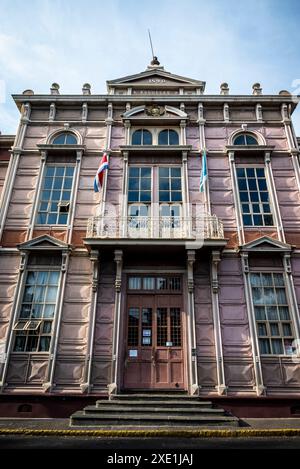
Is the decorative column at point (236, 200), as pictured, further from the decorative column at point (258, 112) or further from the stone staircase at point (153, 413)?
the stone staircase at point (153, 413)

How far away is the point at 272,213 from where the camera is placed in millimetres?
11336

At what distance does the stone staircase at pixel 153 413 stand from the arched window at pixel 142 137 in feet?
A: 30.6

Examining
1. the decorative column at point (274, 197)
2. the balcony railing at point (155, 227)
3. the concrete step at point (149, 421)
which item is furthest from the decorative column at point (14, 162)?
the decorative column at point (274, 197)

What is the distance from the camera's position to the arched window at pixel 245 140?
1280 centimetres

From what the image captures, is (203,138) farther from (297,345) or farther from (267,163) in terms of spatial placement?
(297,345)

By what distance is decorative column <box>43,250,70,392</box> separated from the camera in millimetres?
9039

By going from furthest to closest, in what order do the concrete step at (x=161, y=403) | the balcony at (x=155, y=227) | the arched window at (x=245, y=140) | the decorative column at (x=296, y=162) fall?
1. the arched window at (x=245, y=140)
2. the decorative column at (x=296, y=162)
3. the balcony at (x=155, y=227)
4. the concrete step at (x=161, y=403)

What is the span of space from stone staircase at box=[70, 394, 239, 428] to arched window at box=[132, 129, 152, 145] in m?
9.34

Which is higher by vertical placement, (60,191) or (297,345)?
(60,191)

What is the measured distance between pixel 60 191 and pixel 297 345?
970cm

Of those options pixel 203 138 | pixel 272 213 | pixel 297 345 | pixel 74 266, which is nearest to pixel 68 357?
pixel 74 266

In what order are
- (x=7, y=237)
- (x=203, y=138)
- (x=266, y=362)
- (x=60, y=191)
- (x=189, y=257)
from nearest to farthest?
(x=266, y=362)
(x=189, y=257)
(x=7, y=237)
(x=60, y=191)
(x=203, y=138)

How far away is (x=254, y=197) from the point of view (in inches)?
461

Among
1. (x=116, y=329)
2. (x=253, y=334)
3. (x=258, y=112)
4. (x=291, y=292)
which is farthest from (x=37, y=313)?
(x=258, y=112)
